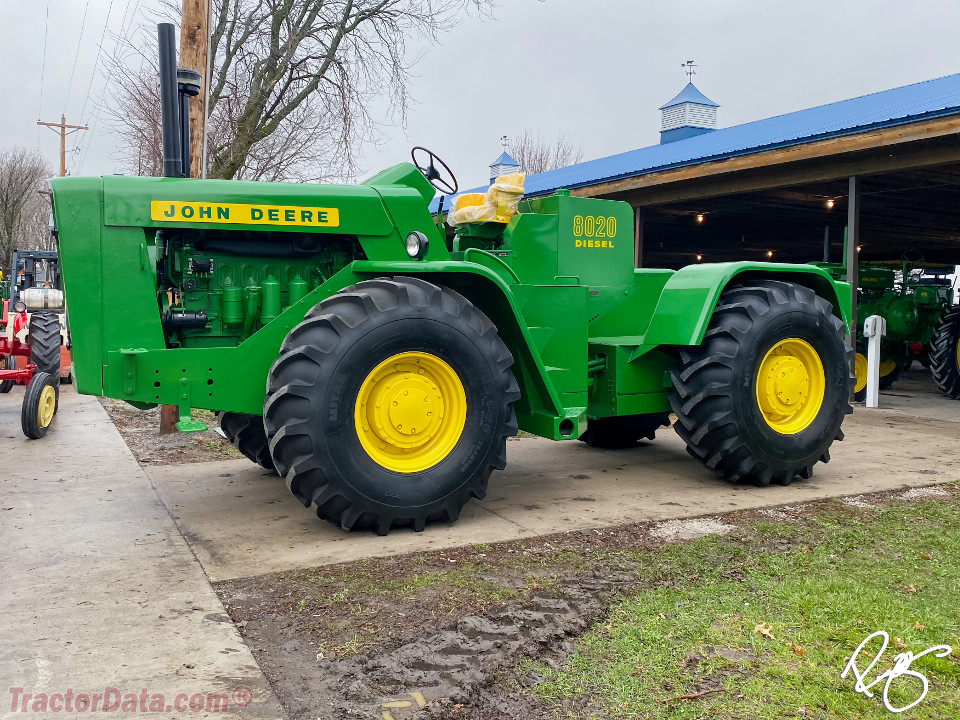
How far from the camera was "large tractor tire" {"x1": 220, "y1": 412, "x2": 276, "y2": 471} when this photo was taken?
5.96 meters

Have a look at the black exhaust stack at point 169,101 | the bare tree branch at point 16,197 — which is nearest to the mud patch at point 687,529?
the black exhaust stack at point 169,101

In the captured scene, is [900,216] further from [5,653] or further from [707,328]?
[5,653]

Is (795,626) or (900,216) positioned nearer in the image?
(795,626)

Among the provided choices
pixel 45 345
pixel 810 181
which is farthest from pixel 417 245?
pixel 810 181

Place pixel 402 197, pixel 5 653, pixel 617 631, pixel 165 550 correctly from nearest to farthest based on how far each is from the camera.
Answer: pixel 5 653 < pixel 617 631 < pixel 165 550 < pixel 402 197

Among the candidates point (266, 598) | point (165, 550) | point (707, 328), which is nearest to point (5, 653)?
point (266, 598)

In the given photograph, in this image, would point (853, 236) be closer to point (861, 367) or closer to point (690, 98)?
point (861, 367)

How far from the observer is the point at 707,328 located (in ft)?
19.1

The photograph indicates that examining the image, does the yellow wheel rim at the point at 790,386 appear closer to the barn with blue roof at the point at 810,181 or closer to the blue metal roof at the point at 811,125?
the blue metal roof at the point at 811,125

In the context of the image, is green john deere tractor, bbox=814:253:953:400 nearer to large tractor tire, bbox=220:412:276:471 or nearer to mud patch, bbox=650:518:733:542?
mud patch, bbox=650:518:733:542

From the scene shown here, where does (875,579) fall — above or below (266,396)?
below

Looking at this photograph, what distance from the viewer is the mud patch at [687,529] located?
476 centimetres

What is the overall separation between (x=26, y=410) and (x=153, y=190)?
417 centimetres

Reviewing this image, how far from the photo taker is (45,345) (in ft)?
34.2
